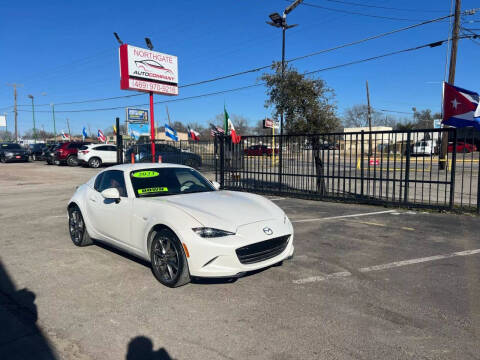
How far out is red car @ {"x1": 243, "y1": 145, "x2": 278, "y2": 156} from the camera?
11480 mm

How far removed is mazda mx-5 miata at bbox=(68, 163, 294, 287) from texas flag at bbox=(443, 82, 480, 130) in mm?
6142

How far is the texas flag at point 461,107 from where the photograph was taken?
26.7 feet

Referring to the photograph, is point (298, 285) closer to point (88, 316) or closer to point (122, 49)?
point (88, 316)

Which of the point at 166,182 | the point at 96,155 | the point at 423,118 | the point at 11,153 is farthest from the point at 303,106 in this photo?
the point at 423,118

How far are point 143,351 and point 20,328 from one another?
1.34 m

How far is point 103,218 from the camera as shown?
207 inches

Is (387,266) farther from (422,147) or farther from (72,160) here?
(72,160)

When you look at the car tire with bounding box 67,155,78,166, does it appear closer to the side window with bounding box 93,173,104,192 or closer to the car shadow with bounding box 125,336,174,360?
the side window with bounding box 93,173,104,192

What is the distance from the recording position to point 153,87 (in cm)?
1454

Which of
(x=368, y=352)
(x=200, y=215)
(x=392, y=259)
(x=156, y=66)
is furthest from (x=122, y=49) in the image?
(x=368, y=352)

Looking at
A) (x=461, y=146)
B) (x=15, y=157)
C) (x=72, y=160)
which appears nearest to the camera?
(x=461, y=146)

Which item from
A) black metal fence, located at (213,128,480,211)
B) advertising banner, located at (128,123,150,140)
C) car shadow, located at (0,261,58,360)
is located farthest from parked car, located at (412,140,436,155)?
advertising banner, located at (128,123,150,140)

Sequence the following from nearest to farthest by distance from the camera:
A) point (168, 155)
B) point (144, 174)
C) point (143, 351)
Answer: point (143, 351)
point (144, 174)
point (168, 155)

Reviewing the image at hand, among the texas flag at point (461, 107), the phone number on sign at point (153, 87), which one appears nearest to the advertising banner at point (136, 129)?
the phone number on sign at point (153, 87)
